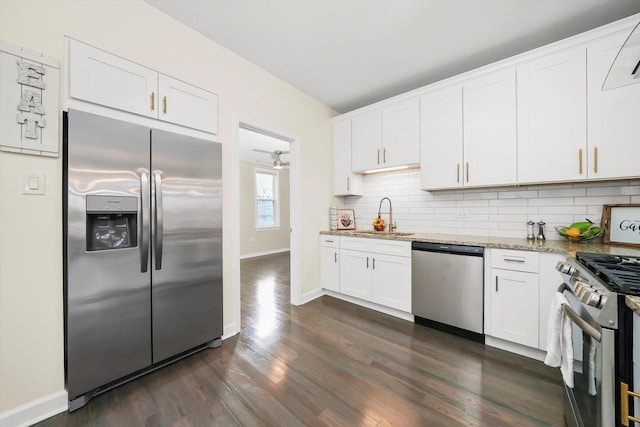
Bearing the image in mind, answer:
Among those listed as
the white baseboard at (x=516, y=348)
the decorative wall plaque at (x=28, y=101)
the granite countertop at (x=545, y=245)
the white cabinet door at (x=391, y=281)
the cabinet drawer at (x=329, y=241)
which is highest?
the decorative wall plaque at (x=28, y=101)

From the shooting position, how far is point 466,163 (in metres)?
2.56

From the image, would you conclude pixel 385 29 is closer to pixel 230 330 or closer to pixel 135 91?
pixel 135 91

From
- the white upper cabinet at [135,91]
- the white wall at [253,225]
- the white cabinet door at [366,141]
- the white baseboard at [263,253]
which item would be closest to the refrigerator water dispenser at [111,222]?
the white upper cabinet at [135,91]

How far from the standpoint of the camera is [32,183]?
4.68 feet

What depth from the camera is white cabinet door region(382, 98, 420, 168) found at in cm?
290

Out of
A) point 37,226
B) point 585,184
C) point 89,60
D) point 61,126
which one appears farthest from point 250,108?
point 585,184

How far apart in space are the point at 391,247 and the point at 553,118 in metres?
1.84

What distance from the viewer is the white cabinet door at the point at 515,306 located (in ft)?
6.49

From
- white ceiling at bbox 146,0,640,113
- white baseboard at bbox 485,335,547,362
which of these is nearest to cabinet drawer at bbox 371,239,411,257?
white baseboard at bbox 485,335,547,362

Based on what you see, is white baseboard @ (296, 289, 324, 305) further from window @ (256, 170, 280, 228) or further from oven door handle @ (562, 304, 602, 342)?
window @ (256, 170, 280, 228)

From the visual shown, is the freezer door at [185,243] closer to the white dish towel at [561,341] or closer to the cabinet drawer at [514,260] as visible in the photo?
the white dish towel at [561,341]

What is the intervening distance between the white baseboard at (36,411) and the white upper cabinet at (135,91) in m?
1.84

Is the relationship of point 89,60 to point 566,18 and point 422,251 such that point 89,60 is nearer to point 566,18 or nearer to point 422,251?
point 422,251

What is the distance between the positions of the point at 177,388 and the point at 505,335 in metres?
2.60
